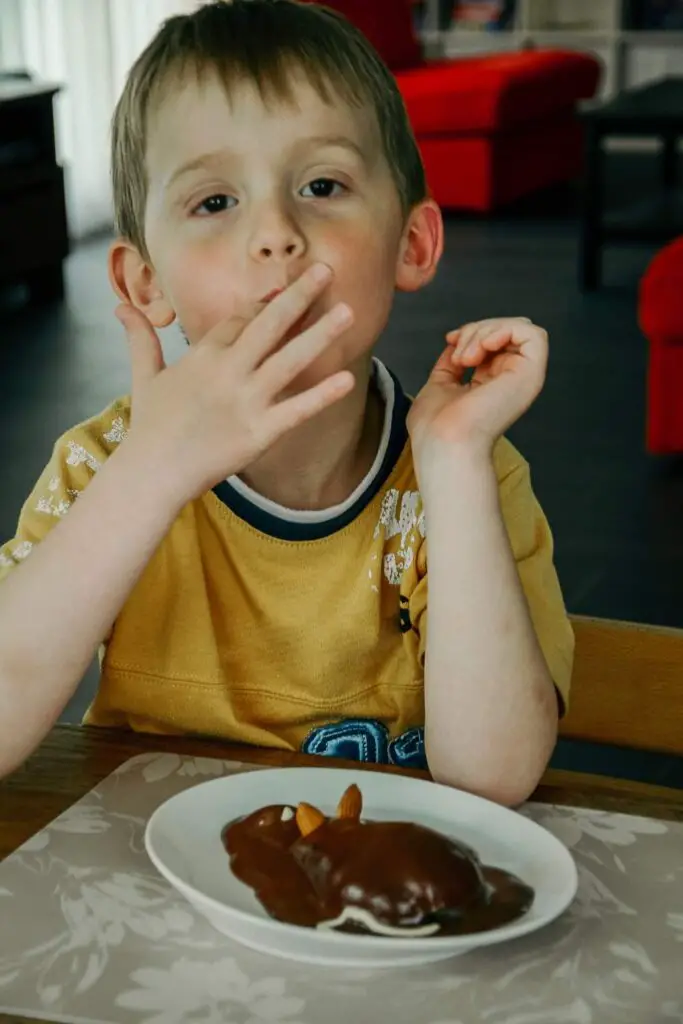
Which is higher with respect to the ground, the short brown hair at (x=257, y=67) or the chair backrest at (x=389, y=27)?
the short brown hair at (x=257, y=67)

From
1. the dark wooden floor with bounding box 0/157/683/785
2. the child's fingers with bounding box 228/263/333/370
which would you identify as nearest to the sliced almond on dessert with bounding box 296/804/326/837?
the child's fingers with bounding box 228/263/333/370

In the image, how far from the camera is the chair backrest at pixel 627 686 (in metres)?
1.01

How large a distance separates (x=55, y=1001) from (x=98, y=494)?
1.02 ft

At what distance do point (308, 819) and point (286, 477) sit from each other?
0.43 m

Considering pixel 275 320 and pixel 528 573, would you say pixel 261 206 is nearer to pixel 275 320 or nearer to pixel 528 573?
pixel 275 320

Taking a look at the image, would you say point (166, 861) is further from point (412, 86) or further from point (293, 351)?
point (412, 86)

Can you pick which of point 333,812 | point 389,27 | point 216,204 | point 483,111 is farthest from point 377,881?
point 389,27

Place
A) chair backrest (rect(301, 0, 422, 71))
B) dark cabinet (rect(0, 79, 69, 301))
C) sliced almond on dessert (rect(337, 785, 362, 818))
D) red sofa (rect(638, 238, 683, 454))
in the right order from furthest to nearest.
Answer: chair backrest (rect(301, 0, 422, 71)) < dark cabinet (rect(0, 79, 69, 301)) < red sofa (rect(638, 238, 683, 454)) < sliced almond on dessert (rect(337, 785, 362, 818))

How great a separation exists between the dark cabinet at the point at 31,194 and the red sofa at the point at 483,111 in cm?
166

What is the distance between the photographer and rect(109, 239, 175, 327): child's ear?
108 centimetres

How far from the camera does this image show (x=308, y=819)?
0.70 m

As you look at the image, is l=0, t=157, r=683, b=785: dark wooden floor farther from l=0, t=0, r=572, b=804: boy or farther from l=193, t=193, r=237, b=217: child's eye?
l=193, t=193, r=237, b=217: child's eye

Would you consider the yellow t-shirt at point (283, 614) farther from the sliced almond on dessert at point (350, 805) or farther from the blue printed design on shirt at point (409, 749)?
the sliced almond on dessert at point (350, 805)

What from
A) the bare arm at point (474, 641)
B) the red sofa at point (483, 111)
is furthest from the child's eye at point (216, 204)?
the red sofa at point (483, 111)
